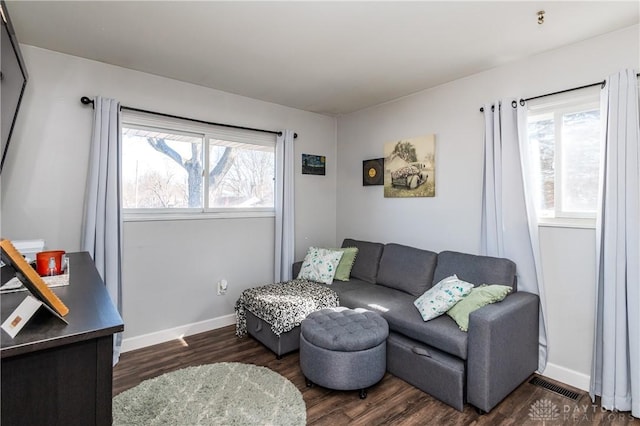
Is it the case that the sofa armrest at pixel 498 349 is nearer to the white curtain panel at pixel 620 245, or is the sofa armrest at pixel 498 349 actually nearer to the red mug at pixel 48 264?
the white curtain panel at pixel 620 245

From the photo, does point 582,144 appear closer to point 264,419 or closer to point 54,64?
point 264,419

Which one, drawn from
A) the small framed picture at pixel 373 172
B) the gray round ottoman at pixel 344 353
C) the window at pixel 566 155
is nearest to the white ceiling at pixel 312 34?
the window at pixel 566 155

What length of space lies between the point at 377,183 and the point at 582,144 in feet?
6.16

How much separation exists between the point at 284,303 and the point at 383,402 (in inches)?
41.3

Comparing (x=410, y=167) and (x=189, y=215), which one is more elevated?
(x=410, y=167)

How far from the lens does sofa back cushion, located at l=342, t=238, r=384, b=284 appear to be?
3.43 meters

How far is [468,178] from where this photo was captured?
2961mm

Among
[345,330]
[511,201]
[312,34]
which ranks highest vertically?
[312,34]

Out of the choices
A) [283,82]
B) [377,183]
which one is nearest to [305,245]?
[377,183]

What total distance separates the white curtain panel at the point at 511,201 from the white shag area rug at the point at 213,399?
192cm

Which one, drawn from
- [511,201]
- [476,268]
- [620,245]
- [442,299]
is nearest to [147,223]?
[442,299]

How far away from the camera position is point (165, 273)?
10.1 feet

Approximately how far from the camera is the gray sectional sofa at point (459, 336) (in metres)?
2.03

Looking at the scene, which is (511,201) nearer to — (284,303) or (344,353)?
(344,353)
